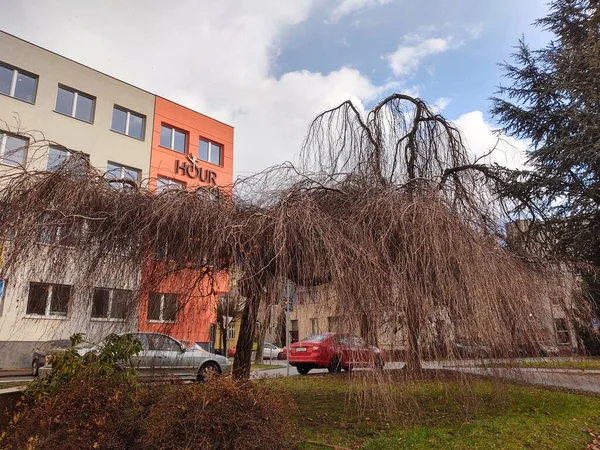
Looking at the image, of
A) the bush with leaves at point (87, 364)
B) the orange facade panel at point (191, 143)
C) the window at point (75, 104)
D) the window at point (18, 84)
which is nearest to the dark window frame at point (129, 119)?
the orange facade panel at point (191, 143)

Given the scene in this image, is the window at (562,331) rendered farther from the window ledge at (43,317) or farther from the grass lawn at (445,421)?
the window ledge at (43,317)

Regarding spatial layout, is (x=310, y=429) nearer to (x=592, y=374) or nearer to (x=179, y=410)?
(x=179, y=410)

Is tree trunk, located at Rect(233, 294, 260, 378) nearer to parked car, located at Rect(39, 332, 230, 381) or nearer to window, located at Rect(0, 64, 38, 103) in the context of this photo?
parked car, located at Rect(39, 332, 230, 381)

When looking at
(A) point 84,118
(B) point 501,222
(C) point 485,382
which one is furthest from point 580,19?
(A) point 84,118

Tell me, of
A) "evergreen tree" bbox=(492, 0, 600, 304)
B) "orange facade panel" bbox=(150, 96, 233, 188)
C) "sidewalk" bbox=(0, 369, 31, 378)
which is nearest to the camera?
"evergreen tree" bbox=(492, 0, 600, 304)

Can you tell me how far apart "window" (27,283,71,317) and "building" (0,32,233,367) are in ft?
0.04

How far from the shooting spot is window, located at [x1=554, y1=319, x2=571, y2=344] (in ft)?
19.2

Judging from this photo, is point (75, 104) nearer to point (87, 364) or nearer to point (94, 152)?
point (94, 152)

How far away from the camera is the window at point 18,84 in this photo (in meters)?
18.1

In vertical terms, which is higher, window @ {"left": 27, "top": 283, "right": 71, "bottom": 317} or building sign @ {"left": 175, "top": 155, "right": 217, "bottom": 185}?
building sign @ {"left": 175, "top": 155, "right": 217, "bottom": 185}

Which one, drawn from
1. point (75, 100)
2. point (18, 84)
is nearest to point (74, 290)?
point (18, 84)

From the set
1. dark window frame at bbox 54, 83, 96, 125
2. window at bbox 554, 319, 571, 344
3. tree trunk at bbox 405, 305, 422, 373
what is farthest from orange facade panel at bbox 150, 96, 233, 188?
tree trunk at bbox 405, 305, 422, 373

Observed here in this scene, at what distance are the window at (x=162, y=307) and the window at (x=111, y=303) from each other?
331 millimetres

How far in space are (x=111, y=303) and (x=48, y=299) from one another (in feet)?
2.49
